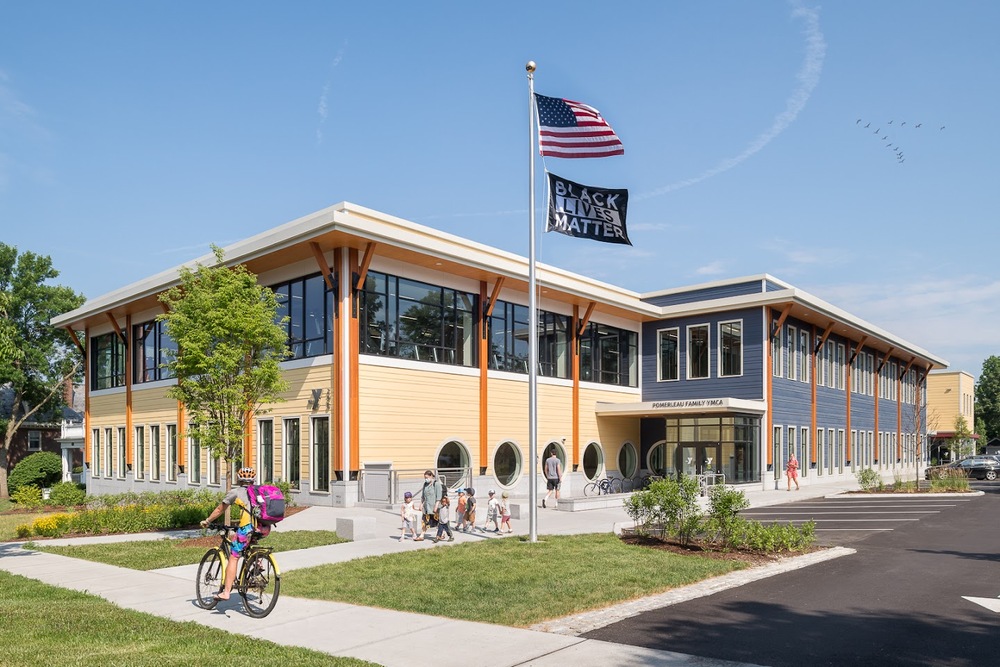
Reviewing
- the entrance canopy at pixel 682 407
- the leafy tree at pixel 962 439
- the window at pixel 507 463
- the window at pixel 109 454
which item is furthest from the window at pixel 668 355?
the leafy tree at pixel 962 439

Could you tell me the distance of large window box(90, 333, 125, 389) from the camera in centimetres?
4006

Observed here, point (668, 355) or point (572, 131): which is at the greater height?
point (572, 131)

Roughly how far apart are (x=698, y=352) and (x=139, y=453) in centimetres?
2576

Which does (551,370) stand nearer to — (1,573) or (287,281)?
(287,281)

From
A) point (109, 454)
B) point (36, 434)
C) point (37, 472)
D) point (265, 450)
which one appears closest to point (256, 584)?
point (265, 450)

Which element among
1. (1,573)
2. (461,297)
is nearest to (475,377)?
(461,297)

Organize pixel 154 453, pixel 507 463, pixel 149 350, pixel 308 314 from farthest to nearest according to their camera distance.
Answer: pixel 149 350 → pixel 154 453 → pixel 507 463 → pixel 308 314

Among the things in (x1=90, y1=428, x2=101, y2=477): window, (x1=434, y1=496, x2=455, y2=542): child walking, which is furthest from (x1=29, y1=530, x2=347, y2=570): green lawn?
(x1=90, y1=428, x2=101, y2=477): window

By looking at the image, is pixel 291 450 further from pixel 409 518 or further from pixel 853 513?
pixel 853 513

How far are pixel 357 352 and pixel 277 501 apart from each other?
15.8 meters

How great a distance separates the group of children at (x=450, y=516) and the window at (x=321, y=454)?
645cm

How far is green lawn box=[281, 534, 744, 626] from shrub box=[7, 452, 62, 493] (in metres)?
39.4

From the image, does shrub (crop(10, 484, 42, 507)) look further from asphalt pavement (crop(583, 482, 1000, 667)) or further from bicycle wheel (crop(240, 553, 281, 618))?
asphalt pavement (crop(583, 482, 1000, 667))

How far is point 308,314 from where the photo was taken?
28.0 m
